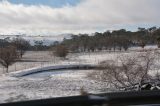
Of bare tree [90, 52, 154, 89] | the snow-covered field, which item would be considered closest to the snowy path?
the snow-covered field

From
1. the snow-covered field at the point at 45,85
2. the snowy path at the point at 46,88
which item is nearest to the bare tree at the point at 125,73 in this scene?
the snow-covered field at the point at 45,85

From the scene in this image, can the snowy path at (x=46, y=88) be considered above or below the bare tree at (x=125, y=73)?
below

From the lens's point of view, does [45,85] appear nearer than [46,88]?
No

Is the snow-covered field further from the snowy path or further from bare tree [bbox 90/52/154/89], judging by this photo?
bare tree [bbox 90/52/154/89]

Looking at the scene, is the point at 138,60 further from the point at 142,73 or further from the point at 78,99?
the point at 78,99

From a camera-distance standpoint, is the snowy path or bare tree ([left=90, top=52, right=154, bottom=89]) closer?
the snowy path

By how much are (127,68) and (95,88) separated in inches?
135

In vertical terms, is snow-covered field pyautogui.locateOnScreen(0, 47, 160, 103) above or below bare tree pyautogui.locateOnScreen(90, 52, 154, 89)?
below

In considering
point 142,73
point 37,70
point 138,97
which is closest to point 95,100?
point 138,97

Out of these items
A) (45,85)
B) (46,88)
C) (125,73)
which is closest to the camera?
(125,73)

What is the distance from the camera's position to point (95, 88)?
40.8 m

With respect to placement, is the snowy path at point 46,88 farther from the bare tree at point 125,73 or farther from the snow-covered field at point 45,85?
the bare tree at point 125,73

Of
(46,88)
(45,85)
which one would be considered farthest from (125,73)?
(45,85)

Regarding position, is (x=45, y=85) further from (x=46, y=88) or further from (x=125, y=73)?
(x=125, y=73)
